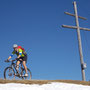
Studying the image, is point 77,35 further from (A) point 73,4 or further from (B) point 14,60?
(B) point 14,60

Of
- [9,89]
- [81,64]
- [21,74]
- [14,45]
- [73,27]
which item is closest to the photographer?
[9,89]

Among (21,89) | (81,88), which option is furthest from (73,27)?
(21,89)

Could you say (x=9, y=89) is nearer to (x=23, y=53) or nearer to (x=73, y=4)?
(x=23, y=53)

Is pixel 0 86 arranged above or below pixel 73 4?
below

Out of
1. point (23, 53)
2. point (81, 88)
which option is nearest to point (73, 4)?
point (23, 53)

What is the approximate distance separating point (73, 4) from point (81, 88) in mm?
12125

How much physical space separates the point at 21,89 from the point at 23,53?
18.8 feet

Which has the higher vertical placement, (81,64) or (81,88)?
(81,64)

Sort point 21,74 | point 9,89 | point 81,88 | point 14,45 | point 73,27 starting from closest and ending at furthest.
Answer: point 9,89
point 81,88
point 14,45
point 21,74
point 73,27

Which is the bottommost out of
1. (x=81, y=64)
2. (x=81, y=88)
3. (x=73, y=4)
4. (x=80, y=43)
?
(x=81, y=88)

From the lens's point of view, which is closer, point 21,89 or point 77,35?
point 21,89

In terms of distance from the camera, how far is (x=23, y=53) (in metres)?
13.3

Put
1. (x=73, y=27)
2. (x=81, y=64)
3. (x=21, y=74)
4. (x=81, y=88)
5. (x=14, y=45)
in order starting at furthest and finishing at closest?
(x=73, y=27) → (x=81, y=64) → (x=21, y=74) → (x=14, y=45) → (x=81, y=88)

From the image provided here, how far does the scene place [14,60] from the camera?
523 inches
